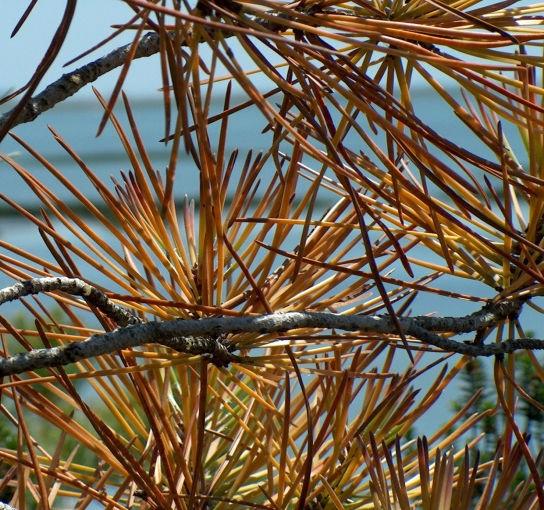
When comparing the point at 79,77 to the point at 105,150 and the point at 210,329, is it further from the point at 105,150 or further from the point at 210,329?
the point at 105,150

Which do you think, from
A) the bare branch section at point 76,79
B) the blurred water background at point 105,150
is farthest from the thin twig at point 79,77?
the blurred water background at point 105,150

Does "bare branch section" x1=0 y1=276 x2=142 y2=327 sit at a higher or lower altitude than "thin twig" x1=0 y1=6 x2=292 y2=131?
lower

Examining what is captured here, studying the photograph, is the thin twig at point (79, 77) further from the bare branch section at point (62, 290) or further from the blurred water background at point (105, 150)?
the blurred water background at point (105, 150)

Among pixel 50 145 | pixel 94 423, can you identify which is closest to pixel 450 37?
pixel 94 423

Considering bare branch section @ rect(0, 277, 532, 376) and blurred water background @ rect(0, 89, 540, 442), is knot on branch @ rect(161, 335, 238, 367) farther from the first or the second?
blurred water background @ rect(0, 89, 540, 442)

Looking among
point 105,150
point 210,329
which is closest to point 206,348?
point 210,329

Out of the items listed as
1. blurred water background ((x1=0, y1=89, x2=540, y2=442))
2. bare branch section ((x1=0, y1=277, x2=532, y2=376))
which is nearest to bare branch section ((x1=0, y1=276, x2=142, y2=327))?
bare branch section ((x1=0, y1=277, x2=532, y2=376))

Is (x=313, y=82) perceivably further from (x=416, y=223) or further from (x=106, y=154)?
(x=106, y=154)
